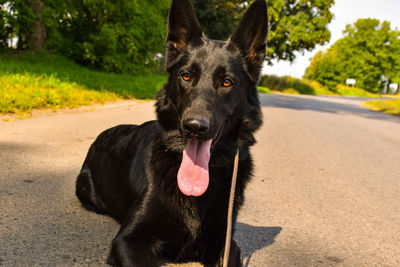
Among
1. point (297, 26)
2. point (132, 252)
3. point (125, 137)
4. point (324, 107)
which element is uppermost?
point (297, 26)

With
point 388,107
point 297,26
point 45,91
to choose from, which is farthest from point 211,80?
point 297,26

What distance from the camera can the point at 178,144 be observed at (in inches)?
97.4

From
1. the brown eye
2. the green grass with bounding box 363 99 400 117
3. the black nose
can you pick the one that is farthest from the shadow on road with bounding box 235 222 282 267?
the green grass with bounding box 363 99 400 117

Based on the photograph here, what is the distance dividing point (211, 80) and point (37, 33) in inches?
583

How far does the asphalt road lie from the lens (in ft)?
7.93

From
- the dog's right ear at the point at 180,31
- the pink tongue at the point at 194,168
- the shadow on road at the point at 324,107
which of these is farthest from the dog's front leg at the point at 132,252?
the shadow on road at the point at 324,107

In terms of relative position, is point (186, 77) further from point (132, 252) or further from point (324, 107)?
point (324, 107)

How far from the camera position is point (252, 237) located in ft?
9.02

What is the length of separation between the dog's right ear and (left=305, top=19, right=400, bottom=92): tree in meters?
69.6

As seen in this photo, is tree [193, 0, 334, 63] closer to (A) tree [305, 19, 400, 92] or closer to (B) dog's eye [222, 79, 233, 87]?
(B) dog's eye [222, 79, 233, 87]

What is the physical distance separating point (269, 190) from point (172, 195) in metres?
2.12

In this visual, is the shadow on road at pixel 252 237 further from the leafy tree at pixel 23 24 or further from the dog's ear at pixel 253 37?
the leafy tree at pixel 23 24

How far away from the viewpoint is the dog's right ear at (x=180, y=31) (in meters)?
2.68

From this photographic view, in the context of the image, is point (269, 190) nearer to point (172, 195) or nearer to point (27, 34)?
point (172, 195)
